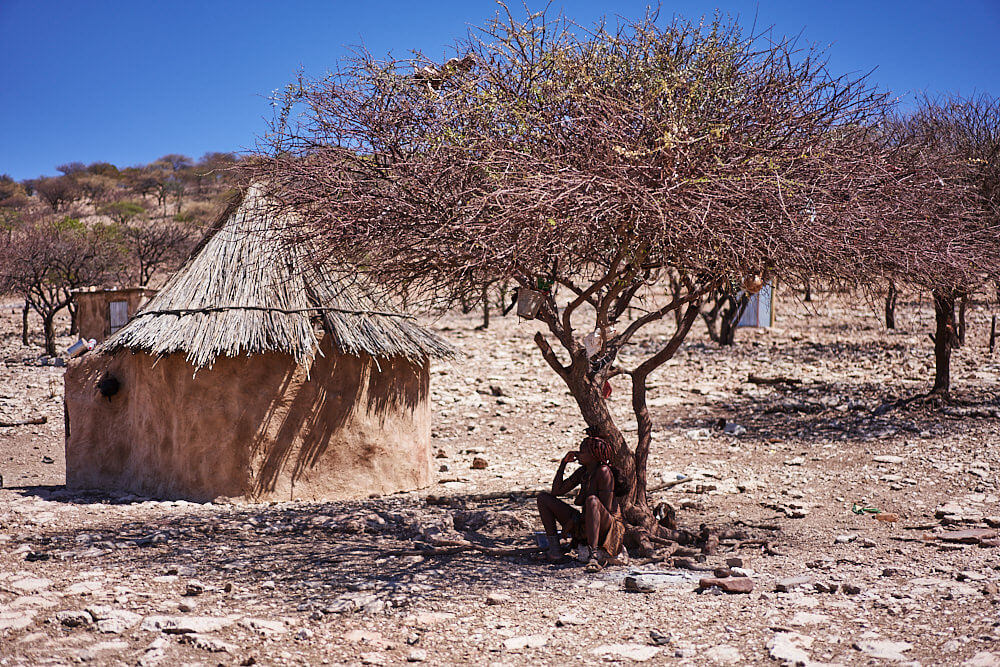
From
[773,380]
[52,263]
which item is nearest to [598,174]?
[773,380]

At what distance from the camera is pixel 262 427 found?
324 inches

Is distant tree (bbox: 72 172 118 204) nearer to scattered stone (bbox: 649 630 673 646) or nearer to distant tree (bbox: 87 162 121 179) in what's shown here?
distant tree (bbox: 87 162 121 179)

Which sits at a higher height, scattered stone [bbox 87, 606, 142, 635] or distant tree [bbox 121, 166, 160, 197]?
distant tree [bbox 121, 166, 160, 197]

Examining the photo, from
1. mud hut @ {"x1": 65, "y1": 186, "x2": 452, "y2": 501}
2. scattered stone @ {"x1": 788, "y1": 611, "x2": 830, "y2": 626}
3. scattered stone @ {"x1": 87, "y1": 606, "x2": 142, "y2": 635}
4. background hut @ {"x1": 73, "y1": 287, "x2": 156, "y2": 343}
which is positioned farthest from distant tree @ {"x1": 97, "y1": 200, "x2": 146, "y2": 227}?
scattered stone @ {"x1": 788, "y1": 611, "x2": 830, "y2": 626}

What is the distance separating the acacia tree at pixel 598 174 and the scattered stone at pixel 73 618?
117 inches

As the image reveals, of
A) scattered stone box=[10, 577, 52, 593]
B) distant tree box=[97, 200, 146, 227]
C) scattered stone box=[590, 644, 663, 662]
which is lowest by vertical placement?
scattered stone box=[590, 644, 663, 662]

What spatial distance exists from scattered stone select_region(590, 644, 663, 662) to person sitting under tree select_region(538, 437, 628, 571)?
1.54 meters

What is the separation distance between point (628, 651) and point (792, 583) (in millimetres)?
1625

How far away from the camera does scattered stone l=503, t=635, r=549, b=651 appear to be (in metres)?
4.36

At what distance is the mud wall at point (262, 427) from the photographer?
27.0 feet

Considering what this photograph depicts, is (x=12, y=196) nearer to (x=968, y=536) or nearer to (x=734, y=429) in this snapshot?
(x=734, y=429)

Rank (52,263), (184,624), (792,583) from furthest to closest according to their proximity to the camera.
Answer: (52,263) < (792,583) < (184,624)

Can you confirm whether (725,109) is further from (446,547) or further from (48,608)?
(48,608)

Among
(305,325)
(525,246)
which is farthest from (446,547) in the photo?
(305,325)
